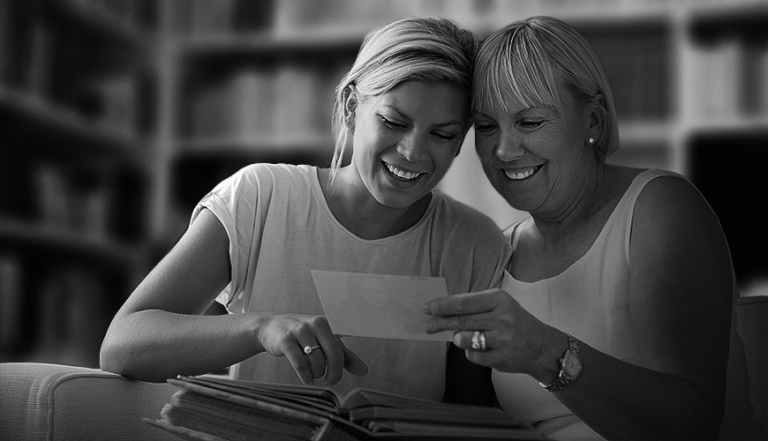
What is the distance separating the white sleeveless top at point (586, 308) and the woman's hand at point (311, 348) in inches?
15.7

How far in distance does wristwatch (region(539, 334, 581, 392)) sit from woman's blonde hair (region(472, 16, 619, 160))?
0.49 m

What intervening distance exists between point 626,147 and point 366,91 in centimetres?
203

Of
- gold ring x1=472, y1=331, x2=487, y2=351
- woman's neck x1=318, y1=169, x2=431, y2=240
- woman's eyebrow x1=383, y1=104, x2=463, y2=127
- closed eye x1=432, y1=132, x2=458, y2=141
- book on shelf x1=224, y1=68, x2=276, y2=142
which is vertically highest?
book on shelf x1=224, y1=68, x2=276, y2=142

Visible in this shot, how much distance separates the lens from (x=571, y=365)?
3.26 ft

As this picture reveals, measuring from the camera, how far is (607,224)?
134cm

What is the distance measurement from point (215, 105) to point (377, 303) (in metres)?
2.64

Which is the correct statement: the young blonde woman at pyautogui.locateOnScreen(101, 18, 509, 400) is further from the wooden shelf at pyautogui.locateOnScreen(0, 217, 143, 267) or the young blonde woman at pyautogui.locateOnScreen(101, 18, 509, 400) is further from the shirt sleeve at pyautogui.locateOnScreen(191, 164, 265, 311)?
the wooden shelf at pyautogui.locateOnScreen(0, 217, 143, 267)

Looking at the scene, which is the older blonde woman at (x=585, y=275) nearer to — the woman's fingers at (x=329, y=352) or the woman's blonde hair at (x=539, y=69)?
the woman's blonde hair at (x=539, y=69)

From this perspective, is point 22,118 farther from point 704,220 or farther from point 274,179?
point 704,220

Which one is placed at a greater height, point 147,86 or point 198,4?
point 198,4

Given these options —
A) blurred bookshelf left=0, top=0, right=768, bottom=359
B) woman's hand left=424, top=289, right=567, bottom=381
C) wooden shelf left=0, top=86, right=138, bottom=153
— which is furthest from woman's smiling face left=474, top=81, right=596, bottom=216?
wooden shelf left=0, top=86, right=138, bottom=153

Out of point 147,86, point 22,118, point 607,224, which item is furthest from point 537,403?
point 147,86

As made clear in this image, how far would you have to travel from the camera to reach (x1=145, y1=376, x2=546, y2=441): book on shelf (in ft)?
2.96

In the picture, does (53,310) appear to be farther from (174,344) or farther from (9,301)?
(174,344)
